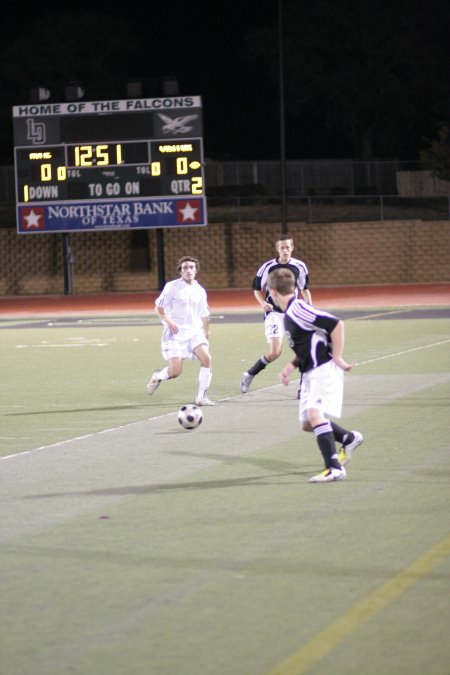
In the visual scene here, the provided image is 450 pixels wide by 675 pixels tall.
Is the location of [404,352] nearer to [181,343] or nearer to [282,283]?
[181,343]

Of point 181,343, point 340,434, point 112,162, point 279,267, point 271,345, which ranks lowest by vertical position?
point 340,434

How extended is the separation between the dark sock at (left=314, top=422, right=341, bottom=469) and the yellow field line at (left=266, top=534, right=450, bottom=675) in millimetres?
2131

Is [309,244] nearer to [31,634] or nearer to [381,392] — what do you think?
[381,392]

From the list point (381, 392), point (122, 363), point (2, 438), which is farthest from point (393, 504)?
point (122, 363)

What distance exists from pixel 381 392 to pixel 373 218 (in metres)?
40.0

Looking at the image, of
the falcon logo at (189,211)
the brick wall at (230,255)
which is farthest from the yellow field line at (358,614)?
the brick wall at (230,255)

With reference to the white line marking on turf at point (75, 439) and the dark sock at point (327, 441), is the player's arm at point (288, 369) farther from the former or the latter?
the white line marking on turf at point (75, 439)

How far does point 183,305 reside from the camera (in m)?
15.0

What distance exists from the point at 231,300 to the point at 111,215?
196 inches

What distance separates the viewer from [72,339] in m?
26.8

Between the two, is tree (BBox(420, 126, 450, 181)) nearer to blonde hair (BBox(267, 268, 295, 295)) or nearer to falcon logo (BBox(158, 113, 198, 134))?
falcon logo (BBox(158, 113, 198, 134))

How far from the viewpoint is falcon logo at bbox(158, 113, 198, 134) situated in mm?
38562

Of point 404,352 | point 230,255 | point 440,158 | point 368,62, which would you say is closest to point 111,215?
point 230,255

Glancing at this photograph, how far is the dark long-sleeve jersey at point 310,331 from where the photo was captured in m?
9.49
